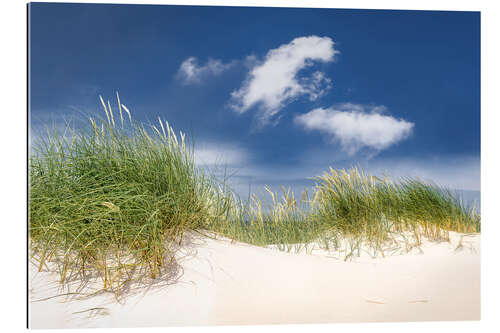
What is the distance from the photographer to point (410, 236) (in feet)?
10.1

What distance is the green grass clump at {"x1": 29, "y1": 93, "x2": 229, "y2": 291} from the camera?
198cm

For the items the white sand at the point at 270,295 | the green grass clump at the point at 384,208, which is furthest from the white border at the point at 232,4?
the green grass clump at the point at 384,208

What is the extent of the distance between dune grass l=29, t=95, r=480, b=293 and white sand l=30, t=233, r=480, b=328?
5.3 inches

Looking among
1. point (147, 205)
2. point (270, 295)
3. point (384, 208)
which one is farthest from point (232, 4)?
point (384, 208)

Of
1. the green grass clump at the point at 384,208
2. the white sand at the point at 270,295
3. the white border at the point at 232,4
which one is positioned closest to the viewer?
the white sand at the point at 270,295

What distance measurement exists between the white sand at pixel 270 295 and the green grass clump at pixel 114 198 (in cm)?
14

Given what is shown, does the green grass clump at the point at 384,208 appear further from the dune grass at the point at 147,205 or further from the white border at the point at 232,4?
the white border at the point at 232,4

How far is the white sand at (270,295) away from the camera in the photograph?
1961mm

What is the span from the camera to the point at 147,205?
6.78 feet

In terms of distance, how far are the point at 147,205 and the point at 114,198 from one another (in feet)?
0.58

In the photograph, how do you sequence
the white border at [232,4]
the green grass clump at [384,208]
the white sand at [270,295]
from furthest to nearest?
the green grass clump at [384,208]
the white border at [232,4]
the white sand at [270,295]

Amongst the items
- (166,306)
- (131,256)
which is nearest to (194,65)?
(131,256)

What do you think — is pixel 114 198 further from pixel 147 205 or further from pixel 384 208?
pixel 384 208

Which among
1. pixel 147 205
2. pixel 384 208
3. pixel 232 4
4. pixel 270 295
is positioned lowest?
A: pixel 270 295
